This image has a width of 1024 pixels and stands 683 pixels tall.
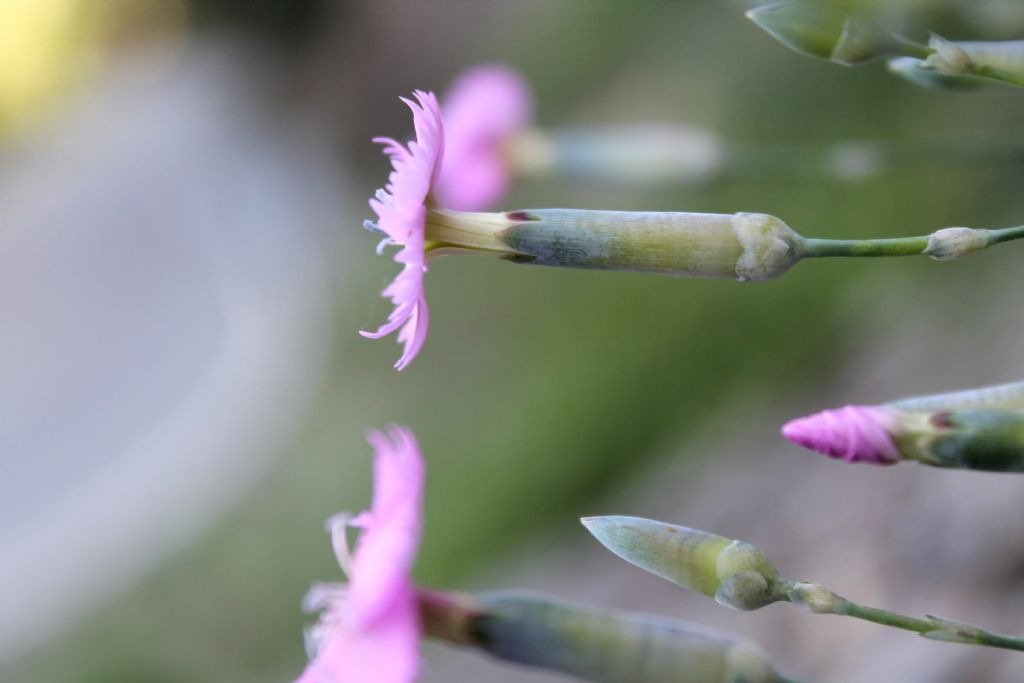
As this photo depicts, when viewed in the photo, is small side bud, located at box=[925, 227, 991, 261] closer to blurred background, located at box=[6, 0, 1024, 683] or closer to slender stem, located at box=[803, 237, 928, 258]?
slender stem, located at box=[803, 237, 928, 258]

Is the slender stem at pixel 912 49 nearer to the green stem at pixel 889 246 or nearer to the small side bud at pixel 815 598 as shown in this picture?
the green stem at pixel 889 246

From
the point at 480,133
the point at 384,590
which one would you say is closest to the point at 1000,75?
the point at 384,590

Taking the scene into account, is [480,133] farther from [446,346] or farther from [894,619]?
[446,346]

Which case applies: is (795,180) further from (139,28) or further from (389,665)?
(139,28)

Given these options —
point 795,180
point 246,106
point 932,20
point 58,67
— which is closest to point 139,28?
point 58,67

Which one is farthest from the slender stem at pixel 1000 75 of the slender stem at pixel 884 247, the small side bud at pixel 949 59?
the slender stem at pixel 884 247

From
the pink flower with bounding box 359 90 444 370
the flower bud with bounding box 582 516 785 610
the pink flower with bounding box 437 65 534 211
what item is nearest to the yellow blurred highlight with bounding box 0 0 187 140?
the pink flower with bounding box 437 65 534 211

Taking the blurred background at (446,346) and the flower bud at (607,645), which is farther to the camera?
the blurred background at (446,346)
